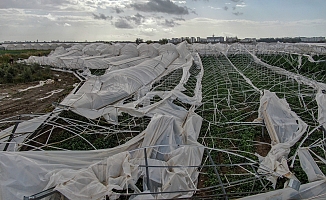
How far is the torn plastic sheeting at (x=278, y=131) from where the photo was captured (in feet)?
16.9

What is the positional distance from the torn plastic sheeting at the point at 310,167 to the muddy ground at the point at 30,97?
10.1 meters

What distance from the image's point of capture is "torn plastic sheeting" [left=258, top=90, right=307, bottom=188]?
5.14 m

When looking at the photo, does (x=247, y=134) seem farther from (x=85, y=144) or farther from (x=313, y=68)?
(x=313, y=68)

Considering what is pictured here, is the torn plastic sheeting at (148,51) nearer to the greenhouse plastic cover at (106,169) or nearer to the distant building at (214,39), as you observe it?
the greenhouse plastic cover at (106,169)

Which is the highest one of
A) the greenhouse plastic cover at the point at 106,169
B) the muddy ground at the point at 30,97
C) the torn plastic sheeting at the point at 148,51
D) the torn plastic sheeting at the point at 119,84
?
the torn plastic sheeting at the point at 148,51

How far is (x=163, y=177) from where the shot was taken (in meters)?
5.33

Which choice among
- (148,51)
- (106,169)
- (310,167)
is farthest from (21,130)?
(148,51)

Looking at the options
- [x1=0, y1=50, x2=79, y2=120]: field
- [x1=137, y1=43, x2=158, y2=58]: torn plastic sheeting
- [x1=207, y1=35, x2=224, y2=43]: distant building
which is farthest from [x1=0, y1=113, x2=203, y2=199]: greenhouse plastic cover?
[x1=207, y1=35, x2=224, y2=43]: distant building

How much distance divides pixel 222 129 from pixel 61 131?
497 centimetres

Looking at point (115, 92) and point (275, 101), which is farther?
point (115, 92)

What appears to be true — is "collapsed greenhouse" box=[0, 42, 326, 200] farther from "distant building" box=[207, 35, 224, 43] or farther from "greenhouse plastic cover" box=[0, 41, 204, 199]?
"distant building" box=[207, 35, 224, 43]

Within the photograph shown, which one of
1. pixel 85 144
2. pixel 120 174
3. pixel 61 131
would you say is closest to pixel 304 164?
pixel 120 174

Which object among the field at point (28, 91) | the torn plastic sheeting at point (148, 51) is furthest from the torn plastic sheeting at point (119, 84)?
the torn plastic sheeting at point (148, 51)

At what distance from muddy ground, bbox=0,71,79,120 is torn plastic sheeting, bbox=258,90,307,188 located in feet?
28.4
